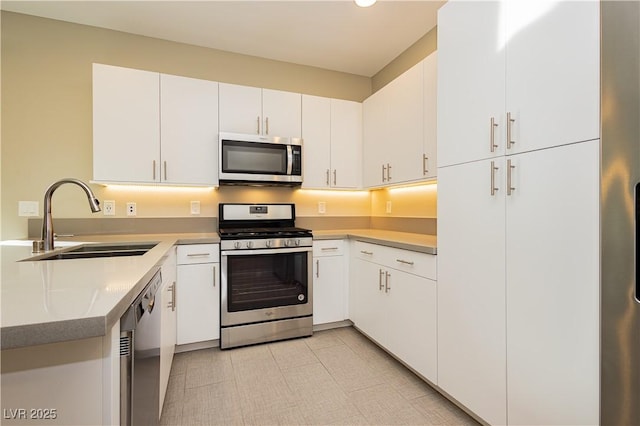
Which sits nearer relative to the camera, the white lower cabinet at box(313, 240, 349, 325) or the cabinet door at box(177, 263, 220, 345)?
the cabinet door at box(177, 263, 220, 345)

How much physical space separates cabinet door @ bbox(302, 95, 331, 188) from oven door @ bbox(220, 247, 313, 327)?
0.73 meters

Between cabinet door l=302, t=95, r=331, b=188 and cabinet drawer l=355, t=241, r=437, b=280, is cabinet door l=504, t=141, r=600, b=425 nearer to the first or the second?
cabinet drawer l=355, t=241, r=437, b=280

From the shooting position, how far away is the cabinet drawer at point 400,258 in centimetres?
189

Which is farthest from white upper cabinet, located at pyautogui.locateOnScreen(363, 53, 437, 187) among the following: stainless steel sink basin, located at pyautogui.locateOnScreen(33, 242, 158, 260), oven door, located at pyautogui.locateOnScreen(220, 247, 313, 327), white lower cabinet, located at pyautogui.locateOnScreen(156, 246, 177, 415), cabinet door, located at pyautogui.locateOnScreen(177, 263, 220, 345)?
stainless steel sink basin, located at pyautogui.locateOnScreen(33, 242, 158, 260)

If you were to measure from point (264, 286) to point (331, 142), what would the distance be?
1.50m

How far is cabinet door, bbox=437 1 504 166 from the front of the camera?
1.46 metres

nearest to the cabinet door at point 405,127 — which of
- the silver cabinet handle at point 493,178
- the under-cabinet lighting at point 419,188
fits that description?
the under-cabinet lighting at point 419,188

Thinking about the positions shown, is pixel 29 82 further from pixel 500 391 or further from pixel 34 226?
pixel 500 391

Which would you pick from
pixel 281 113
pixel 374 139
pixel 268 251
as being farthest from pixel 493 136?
pixel 281 113

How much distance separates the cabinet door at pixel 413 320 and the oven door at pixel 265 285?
0.76 metres

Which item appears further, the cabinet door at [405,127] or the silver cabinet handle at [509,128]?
the cabinet door at [405,127]

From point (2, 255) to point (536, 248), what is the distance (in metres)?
2.31

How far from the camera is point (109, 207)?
265cm

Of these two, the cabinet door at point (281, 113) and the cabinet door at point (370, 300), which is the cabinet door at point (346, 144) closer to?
→ the cabinet door at point (281, 113)
